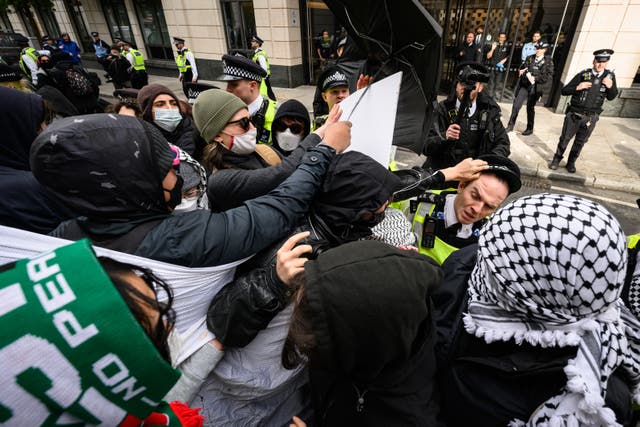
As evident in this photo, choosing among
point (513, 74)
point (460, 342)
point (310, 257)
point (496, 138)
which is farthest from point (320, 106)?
point (513, 74)

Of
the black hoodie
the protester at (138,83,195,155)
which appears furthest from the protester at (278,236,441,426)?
the protester at (138,83,195,155)

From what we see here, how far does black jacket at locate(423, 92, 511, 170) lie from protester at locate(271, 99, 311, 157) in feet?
5.34

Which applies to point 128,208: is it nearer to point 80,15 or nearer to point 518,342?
point 518,342

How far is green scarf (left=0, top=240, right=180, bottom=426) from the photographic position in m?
0.45

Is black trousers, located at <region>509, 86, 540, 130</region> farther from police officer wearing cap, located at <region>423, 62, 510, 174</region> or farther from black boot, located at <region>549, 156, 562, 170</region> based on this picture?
police officer wearing cap, located at <region>423, 62, 510, 174</region>

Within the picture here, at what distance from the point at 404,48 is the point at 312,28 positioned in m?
10.7

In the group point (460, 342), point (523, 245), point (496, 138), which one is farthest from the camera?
point (496, 138)

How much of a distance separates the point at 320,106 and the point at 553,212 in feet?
11.8

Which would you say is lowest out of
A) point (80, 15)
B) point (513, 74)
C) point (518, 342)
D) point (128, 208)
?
point (513, 74)

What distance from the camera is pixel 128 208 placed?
996 millimetres

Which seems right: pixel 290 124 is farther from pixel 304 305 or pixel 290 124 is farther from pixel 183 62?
pixel 183 62

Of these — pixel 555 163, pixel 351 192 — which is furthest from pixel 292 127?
pixel 555 163

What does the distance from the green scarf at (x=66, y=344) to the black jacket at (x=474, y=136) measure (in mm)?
3501

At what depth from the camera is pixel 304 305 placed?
859mm
